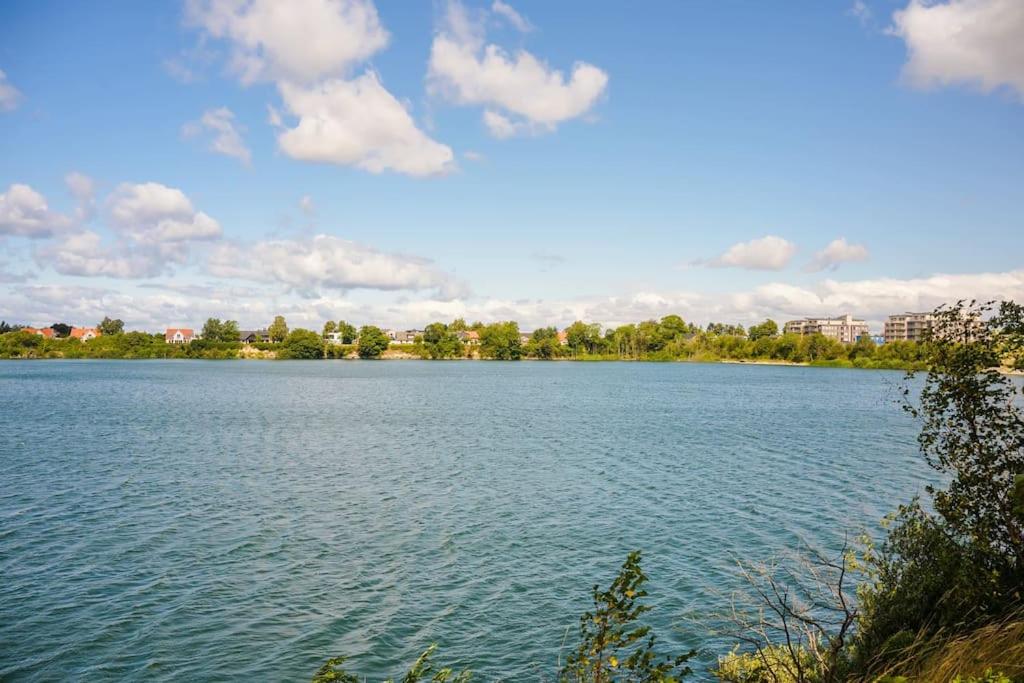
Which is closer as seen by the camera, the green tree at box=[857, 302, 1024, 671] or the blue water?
the green tree at box=[857, 302, 1024, 671]

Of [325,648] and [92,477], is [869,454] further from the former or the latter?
[92,477]

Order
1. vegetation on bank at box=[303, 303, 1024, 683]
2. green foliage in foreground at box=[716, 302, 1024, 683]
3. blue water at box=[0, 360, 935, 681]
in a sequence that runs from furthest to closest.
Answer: blue water at box=[0, 360, 935, 681], green foliage in foreground at box=[716, 302, 1024, 683], vegetation on bank at box=[303, 303, 1024, 683]

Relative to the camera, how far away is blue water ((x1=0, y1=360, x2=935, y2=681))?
53.0 feet

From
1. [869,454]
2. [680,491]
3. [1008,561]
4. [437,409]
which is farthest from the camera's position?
[437,409]

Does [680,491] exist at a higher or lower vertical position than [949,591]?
lower

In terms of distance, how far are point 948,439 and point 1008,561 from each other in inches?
86.4

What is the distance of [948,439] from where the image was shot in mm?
12031

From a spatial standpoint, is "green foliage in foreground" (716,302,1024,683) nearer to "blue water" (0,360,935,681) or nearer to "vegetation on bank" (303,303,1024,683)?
"vegetation on bank" (303,303,1024,683)

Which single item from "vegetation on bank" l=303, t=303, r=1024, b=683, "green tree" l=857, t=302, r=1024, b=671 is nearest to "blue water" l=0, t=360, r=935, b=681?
"vegetation on bank" l=303, t=303, r=1024, b=683

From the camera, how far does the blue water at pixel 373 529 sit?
16.2 metres

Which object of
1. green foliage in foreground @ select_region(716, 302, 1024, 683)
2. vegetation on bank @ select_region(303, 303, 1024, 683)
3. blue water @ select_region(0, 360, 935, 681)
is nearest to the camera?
vegetation on bank @ select_region(303, 303, 1024, 683)

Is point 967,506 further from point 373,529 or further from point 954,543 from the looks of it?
point 373,529

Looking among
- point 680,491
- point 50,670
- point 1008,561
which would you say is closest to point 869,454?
point 680,491

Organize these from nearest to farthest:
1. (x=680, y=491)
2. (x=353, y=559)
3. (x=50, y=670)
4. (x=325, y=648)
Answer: (x=50, y=670) < (x=325, y=648) < (x=353, y=559) < (x=680, y=491)
